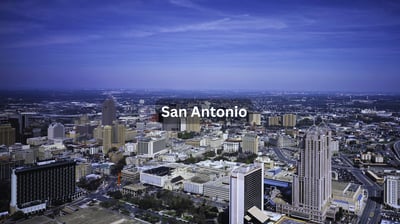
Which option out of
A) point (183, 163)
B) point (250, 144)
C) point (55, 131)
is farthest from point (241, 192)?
point (55, 131)

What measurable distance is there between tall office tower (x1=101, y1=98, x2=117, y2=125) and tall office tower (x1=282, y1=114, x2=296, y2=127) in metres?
10.3

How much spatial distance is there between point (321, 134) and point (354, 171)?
20.0 ft

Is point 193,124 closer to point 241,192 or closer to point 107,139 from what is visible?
point 107,139

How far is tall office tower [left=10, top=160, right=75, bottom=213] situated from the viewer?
818cm

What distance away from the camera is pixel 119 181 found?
1155 centimetres

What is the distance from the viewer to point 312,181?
7.94 m

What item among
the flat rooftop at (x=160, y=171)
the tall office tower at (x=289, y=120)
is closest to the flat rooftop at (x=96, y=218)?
the flat rooftop at (x=160, y=171)

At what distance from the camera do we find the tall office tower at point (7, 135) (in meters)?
10.6

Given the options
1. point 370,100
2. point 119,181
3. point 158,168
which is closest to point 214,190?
point 158,168

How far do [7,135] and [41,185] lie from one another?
10.6 feet

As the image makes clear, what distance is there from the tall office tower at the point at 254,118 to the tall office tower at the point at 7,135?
13.3 m

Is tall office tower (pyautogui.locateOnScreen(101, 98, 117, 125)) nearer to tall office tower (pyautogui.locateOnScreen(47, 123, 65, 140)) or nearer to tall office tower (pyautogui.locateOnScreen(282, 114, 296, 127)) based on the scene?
tall office tower (pyautogui.locateOnScreen(47, 123, 65, 140))

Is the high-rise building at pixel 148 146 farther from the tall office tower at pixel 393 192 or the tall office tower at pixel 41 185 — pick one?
the tall office tower at pixel 393 192

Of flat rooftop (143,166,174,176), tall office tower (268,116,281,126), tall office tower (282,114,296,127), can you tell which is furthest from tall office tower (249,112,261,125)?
flat rooftop (143,166,174,176)
